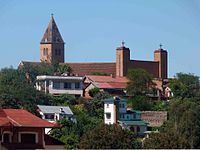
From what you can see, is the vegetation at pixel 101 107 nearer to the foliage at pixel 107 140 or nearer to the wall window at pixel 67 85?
the foliage at pixel 107 140

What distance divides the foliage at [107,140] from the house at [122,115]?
22307mm

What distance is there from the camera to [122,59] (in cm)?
10344

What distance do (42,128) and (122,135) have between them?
6.77 metres

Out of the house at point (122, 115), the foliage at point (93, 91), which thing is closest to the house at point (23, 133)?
the house at point (122, 115)

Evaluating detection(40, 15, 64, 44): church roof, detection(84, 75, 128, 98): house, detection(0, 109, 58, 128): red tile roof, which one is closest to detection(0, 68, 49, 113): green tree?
detection(84, 75, 128, 98): house

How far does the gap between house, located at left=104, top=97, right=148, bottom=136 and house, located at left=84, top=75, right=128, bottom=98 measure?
327 inches

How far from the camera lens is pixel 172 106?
2341 inches

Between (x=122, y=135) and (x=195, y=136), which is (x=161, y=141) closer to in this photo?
(x=122, y=135)

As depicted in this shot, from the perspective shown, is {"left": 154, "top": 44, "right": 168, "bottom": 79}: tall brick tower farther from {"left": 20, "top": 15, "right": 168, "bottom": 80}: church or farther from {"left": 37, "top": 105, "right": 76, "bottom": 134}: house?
{"left": 37, "top": 105, "right": 76, "bottom": 134}: house

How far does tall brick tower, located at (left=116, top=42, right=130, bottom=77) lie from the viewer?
103175 millimetres

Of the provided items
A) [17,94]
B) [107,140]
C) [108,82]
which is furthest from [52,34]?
[107,140]

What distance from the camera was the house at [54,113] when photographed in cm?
5852

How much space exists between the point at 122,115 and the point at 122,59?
39826 millimetres

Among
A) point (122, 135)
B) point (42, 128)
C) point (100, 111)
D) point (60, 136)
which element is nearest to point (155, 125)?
point (100, 111)
